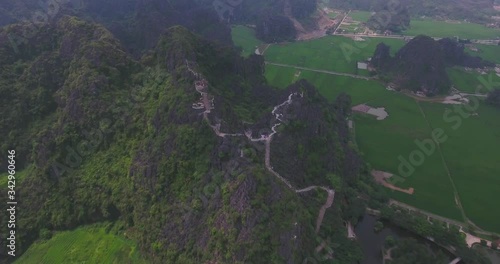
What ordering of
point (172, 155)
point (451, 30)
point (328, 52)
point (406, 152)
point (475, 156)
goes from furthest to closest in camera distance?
point (451, 30), point (328, 52), point (406, 152), point (475, 156), point (172, 155)

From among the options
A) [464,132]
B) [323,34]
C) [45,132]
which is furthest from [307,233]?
[323,34]

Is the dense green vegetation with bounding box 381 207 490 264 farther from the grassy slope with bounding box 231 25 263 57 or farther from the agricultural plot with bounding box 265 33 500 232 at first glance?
the grassy slope with bounding box 231 25 263 57

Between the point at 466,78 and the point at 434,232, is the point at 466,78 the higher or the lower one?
the lower one

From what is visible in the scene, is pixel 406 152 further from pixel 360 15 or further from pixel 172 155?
pixel 360 15

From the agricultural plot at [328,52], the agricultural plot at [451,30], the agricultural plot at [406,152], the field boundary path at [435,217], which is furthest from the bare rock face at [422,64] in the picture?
the field boundary path at [435,217]

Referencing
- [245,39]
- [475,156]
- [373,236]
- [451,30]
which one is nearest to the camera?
[373,236]

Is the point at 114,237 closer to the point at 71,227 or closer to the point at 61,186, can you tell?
the point at 71,227

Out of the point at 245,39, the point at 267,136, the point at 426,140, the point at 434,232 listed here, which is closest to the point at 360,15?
the point at 245,39
